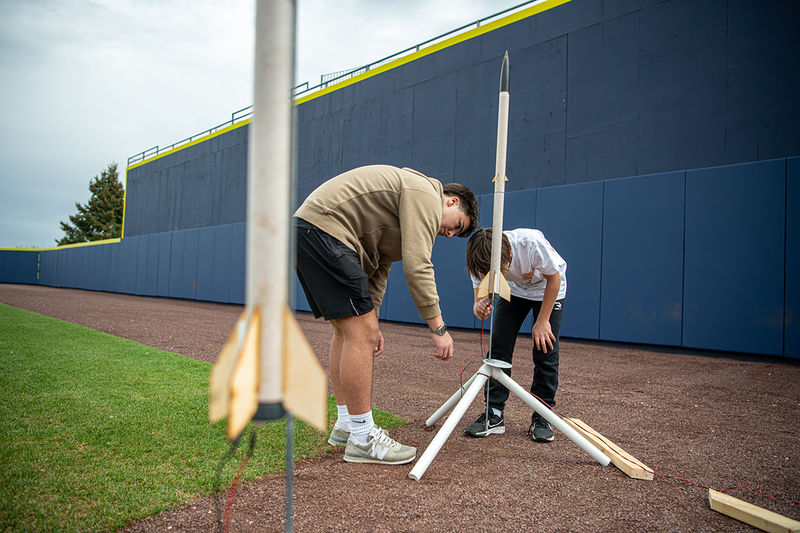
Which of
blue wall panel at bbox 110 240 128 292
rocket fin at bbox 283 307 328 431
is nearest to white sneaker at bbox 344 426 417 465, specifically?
rocket fin at bbox 283 307 328 431

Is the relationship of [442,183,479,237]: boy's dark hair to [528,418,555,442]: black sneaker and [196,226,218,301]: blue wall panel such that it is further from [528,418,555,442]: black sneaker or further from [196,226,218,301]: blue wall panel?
[196,226,218,301]: blue wall panel

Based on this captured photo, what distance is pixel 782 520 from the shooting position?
166cm

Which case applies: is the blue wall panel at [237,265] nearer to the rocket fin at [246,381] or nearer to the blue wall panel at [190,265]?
the blue wall panel at [190,265]

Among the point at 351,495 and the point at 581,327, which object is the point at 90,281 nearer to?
the point at 581,327

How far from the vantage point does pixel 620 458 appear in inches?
89.0

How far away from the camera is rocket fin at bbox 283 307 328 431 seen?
90cm

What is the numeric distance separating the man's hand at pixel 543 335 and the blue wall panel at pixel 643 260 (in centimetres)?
580

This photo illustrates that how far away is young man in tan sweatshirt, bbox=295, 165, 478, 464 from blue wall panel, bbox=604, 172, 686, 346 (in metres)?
6.51

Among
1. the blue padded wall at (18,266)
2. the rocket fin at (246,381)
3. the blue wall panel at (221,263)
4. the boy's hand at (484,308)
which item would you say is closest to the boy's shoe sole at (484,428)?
the boy's hand at (484,308)

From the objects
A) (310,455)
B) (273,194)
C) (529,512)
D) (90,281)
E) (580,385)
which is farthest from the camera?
(90,281)

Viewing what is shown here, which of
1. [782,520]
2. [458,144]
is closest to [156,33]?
[782,520]

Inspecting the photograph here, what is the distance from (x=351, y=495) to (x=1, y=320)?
7738mm

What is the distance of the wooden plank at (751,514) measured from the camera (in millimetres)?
1635

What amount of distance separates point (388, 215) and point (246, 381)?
4.97 ft
